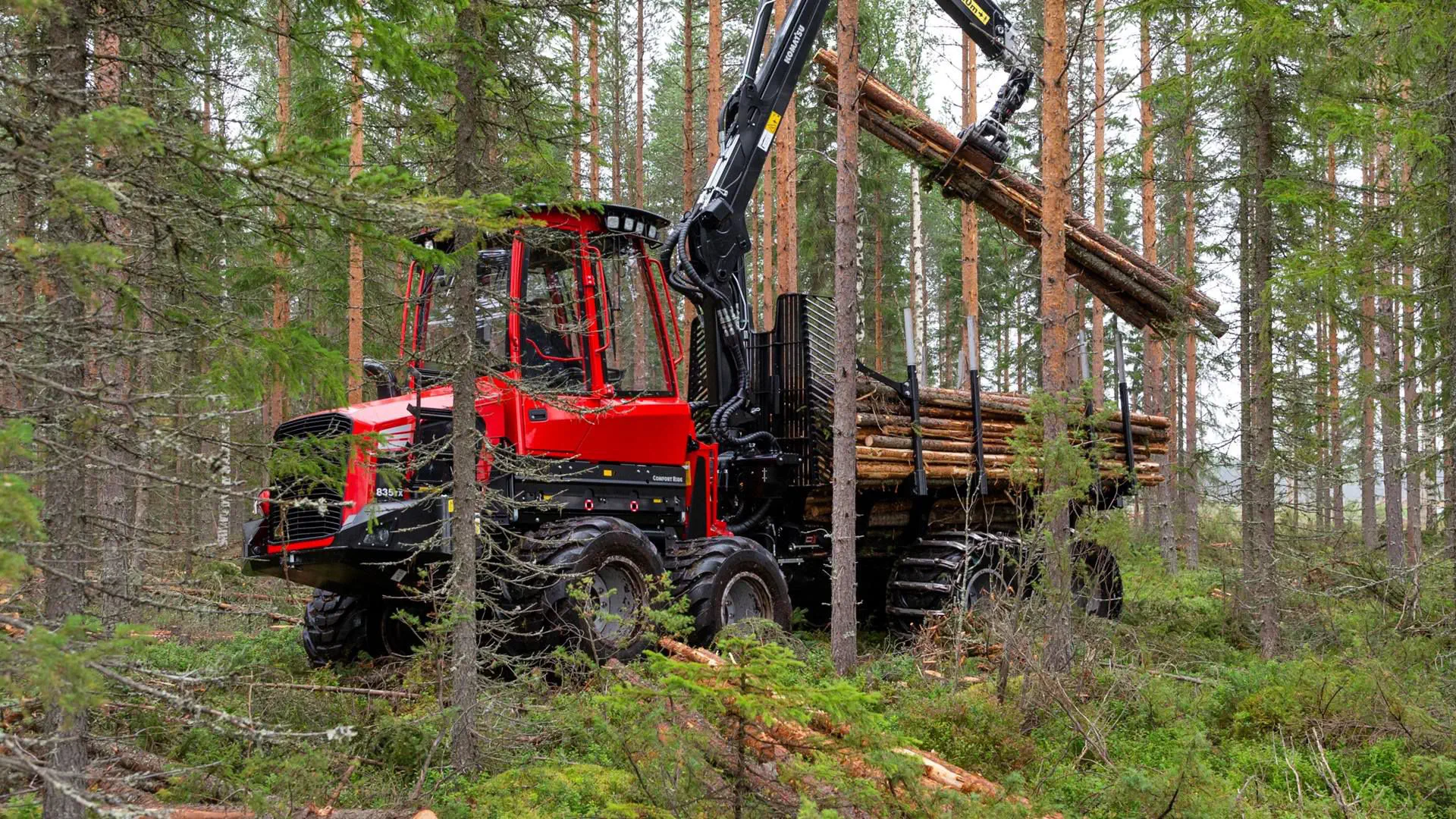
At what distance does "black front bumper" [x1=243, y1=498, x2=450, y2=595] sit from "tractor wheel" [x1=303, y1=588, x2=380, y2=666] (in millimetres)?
1288

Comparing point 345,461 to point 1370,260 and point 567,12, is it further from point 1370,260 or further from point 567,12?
point 1370,260

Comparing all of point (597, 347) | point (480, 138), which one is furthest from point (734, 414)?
point (480, 138)

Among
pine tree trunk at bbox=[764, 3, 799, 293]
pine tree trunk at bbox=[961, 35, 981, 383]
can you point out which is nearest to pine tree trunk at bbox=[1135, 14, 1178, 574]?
pine tree trunk at bbox=[961, 35, 981, 383]

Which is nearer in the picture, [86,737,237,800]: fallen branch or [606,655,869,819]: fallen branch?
[606,655,869,819]: fallen branch

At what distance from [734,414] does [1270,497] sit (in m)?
5.71

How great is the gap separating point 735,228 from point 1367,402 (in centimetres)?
1093

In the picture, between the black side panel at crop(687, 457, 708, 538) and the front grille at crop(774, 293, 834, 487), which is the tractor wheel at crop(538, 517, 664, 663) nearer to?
the black side panel at crop(687, 457, 708, 538)

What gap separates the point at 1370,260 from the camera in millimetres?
9359

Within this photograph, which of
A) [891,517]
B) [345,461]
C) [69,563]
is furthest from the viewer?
[891,517]

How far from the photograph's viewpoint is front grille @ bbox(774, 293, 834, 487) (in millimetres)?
10141

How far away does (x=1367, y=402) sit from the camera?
1525 centimetres

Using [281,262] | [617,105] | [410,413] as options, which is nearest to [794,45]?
[410,413]

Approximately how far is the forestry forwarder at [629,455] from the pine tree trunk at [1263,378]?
151 cm

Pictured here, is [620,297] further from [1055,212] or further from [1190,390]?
[1190,390]
